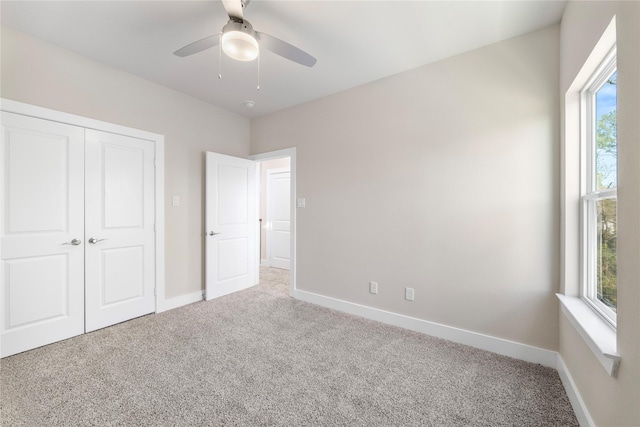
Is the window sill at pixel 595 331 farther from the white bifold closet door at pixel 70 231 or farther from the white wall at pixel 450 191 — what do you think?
the white bifold closet door at pixel 70 231

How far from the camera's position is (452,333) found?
96.2 inches

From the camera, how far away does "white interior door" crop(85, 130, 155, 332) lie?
2.59 meters

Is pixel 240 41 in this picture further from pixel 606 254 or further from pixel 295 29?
pixel 606 254

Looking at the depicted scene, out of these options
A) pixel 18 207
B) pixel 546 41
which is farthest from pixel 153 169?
pixel 546 41

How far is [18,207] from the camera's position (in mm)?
2164

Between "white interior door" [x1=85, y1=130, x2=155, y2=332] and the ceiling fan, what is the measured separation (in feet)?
4.98

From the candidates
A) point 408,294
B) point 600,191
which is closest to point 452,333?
point 408,294

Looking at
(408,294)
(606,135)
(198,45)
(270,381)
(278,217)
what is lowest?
(270,381)

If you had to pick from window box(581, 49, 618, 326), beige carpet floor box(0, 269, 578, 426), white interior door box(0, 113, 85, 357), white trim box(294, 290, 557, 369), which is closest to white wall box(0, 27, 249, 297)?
white interior door box(0, 113, 85, 357)

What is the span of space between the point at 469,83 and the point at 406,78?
60 cm

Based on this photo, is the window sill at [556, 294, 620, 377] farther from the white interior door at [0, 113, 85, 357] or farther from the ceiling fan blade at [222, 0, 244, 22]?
the white interior door at [0, 113, 85, 357]

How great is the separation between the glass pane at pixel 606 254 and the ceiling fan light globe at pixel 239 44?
228 cm

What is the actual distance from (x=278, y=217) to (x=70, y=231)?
3.44 metres

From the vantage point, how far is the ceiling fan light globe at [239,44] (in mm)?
1593
